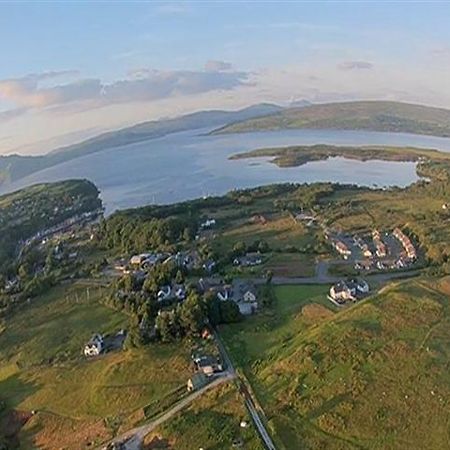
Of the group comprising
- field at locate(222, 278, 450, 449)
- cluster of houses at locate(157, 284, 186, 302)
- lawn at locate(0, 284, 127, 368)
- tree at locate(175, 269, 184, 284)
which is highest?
field at locate(222, 278, 450, 449)

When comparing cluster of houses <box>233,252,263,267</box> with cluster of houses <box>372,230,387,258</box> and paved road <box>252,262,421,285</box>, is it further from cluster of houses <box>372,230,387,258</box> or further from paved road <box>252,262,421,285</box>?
cluster of houses <box>372,230,387,258</box>

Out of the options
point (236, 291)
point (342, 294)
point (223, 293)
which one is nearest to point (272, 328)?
point (223, 293)

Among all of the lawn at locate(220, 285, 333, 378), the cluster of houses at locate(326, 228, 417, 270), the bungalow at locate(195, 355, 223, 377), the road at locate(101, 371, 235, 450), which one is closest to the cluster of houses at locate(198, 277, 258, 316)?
the lawn at locate(220, 285, 333, 378)

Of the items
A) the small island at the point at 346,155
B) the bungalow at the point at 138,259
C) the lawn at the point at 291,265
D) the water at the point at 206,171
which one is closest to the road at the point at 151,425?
the lawn at the point at 291,265

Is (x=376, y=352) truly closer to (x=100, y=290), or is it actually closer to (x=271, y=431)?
(x=271, y=431)

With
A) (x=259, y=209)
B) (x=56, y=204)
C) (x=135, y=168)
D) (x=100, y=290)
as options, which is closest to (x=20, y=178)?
(x=135, y=168)

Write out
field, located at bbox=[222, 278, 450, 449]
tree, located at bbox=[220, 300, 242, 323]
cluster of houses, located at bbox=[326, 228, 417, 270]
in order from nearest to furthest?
field, located at bbox=[222, 278, 450, 449], tree, located at bbox=[220, 300, 242, 323], cluster of houses, located at bbox=[326, 228, 417, 270]
